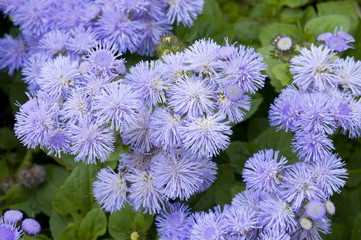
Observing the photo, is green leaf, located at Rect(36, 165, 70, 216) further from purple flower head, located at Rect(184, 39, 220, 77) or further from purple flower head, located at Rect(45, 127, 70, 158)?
purple flower head, located at Rect(184, 39, 220, 77)

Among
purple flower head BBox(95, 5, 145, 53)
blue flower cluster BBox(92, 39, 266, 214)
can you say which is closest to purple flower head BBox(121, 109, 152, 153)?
blue flower cluster BBox(92, 39, 266, 214)

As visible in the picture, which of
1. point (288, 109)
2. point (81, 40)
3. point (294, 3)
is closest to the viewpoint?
point (288, 109)

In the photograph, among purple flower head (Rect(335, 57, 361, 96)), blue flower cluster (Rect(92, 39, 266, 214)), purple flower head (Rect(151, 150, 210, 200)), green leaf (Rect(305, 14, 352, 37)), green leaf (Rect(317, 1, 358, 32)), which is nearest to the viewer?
blue flower cluster (Rect(92, 39, 266, 214))

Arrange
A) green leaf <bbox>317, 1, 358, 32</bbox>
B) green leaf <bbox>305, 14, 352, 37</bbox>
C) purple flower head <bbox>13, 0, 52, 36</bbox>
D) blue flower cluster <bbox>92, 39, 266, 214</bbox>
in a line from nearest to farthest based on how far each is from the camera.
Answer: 1. blue flower cluster <bbox>92, 39, 266, 214</bbox>
2. purple flower head <bbox>13, 0, 52, 36</bbox>
3. green leaf <bbox>305, 14, 352, 37</bbox>
4. green leaf <bbox>317, 1, 358, 32</bbox>

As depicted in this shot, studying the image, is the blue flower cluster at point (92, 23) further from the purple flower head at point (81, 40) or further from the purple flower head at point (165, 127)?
the purple flower head at point (165, 127)

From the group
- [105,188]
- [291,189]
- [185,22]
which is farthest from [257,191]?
[185,22]

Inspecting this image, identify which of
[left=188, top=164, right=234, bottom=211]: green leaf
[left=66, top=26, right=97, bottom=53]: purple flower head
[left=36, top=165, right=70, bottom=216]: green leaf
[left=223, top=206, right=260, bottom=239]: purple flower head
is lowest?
[left=36, top=165, right=70, bottom=216]: green leaf

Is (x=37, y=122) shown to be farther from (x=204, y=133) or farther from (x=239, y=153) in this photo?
(x=239, y=153)

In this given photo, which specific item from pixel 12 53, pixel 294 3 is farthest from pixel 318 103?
pixel 12 53
